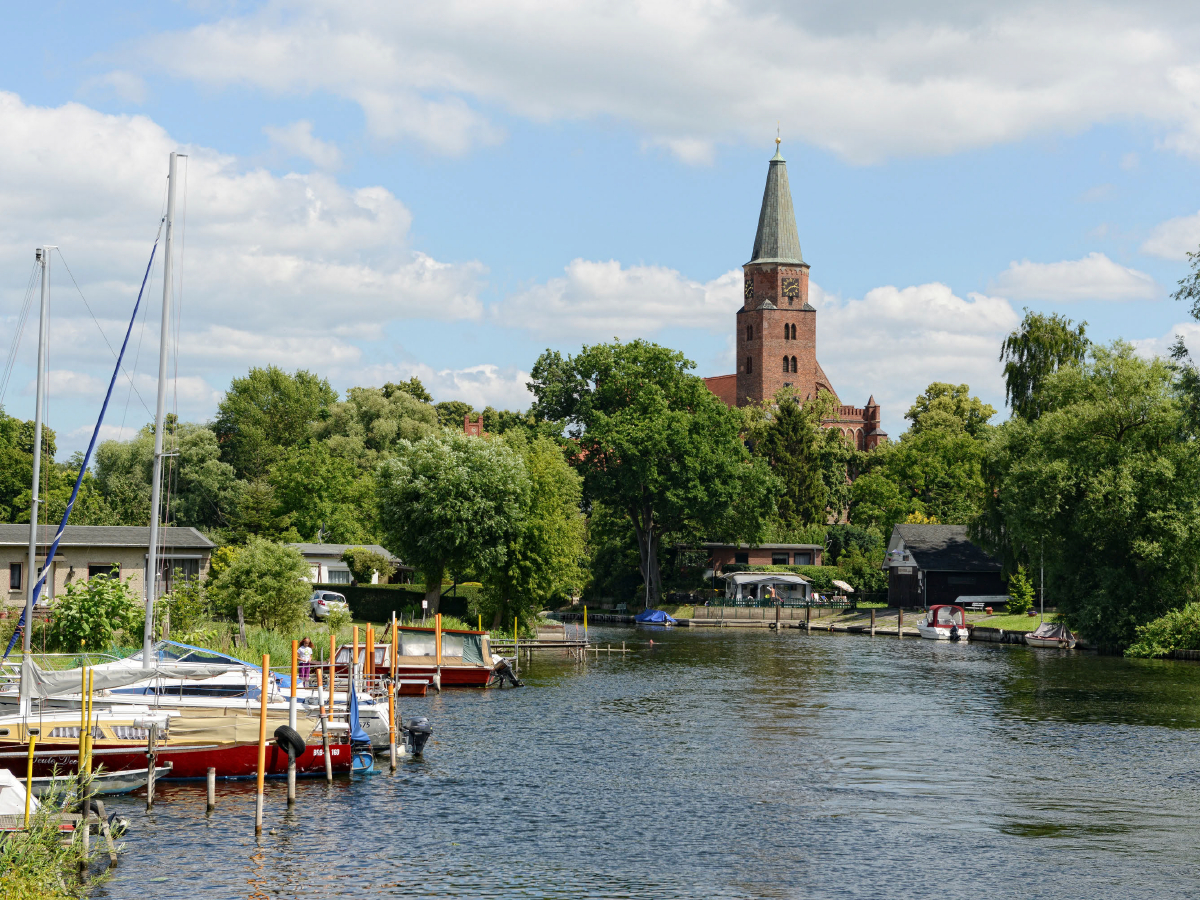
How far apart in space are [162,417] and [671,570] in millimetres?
79912

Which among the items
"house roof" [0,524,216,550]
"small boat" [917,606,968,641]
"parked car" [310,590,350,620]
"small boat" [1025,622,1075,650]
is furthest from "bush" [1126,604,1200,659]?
"house roof" [0,524,216,550]

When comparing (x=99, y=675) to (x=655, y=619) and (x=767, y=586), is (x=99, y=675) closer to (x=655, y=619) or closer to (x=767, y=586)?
(x=655, y=619)

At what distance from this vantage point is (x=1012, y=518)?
231 ft

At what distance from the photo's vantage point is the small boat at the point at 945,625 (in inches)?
3256

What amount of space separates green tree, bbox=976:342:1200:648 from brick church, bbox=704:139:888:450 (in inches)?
3106

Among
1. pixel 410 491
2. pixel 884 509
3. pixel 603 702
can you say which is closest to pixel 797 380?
pixel 884 509

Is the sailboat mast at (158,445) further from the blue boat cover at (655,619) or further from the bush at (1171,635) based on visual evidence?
the blue boat cover at (655,619)

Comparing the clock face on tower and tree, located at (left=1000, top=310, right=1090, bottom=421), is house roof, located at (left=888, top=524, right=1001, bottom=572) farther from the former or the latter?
the clock face on tower

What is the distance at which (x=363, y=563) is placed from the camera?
91.0m

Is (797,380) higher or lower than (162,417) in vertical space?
higher

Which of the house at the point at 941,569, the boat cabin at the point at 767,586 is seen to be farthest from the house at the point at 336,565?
the house at the point at 941,569

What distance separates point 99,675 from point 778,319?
12696 cm

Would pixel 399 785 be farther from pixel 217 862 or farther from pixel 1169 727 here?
pixel 1169 727

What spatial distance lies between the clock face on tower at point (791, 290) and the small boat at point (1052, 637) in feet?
267
